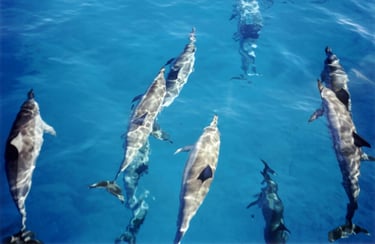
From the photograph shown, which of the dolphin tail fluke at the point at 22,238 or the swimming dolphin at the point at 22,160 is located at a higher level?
the swimming dolphin at the point at 22,160

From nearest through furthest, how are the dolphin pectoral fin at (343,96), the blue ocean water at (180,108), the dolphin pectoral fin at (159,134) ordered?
the blue ocean water at (180,108)
the dolphin pectoral fin at (159,134)
the dolphin pectoral fin at (343,96)

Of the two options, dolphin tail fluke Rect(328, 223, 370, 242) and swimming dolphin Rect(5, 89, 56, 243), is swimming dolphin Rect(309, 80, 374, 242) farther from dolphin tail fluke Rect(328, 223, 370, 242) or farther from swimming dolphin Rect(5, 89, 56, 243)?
swimming dolphin Rect(5, 89, 56, 243)

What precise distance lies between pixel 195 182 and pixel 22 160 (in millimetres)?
5222

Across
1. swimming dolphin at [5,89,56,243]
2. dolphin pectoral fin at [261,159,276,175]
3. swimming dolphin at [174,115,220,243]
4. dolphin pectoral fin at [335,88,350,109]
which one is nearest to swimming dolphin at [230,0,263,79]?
dolphin pectoral fin at [335,88,350,109]

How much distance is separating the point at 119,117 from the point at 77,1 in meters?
10.9

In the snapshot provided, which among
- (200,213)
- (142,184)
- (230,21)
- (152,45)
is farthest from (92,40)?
(200,213)

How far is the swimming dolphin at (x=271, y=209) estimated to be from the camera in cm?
955

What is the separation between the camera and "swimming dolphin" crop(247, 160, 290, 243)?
9.55 metres

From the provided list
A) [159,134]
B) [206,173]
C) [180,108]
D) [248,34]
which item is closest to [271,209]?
[206,173]

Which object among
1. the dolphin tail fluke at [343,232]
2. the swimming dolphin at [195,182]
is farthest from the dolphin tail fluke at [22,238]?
the dolphin tail fluke at [343,232]

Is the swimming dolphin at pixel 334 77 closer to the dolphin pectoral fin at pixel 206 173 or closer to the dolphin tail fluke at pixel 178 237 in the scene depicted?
the dolphin pectoral fin at pixel 206 173

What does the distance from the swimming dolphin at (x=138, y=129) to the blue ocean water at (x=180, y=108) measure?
1067 mm

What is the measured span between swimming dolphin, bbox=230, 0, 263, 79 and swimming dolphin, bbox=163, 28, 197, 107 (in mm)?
2955

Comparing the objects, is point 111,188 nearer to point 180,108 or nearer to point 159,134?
point 159,134
